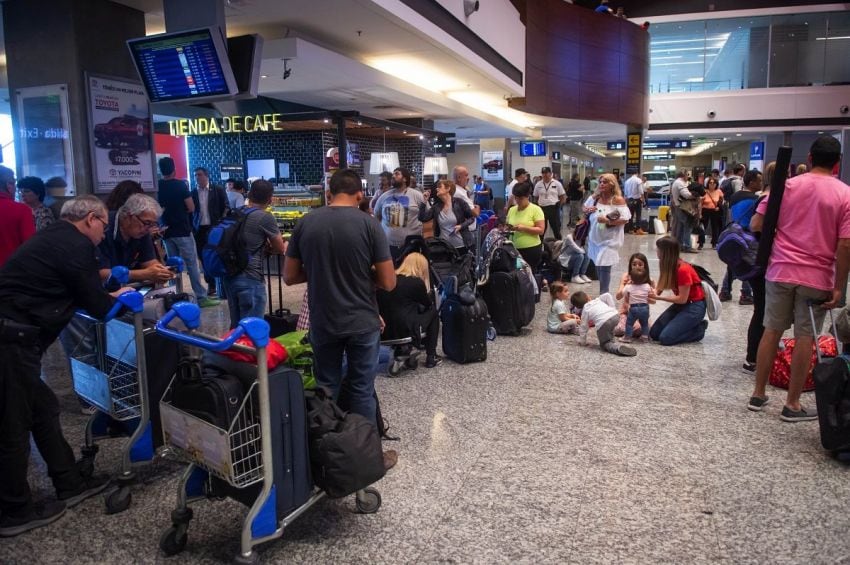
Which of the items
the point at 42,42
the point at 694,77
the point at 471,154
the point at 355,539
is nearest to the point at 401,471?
the point at 355,539

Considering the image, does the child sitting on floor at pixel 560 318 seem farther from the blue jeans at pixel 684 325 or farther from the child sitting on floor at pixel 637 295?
the blue jeans at pixel 684 325

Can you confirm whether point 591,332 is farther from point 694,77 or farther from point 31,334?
point 694,77

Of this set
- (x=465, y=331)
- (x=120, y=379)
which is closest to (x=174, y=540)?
(x=120, y=379)

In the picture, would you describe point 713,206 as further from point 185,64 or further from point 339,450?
point 339,450

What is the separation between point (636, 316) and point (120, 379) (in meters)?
4.54

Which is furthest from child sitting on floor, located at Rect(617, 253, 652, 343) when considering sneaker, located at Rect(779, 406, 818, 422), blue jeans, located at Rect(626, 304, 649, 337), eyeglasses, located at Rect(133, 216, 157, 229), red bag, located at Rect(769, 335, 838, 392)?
eyeglasses, located at Rect(133, 216, 157, 229)

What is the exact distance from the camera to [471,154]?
1294 inches

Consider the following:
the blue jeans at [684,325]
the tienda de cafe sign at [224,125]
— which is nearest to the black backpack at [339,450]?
the blue jeans at [684,325]

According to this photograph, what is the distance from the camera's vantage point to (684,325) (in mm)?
5887

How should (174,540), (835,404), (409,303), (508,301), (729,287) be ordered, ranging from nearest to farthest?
(174,540), (835,404), (409,303), (508,301), (729,287)

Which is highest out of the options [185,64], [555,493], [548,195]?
[185,64]

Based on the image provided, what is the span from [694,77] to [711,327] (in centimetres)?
2087

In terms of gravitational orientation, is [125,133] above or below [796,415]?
above

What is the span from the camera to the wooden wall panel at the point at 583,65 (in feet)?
47.9
